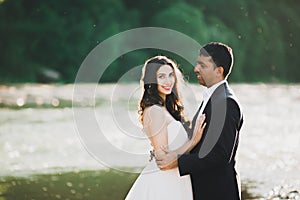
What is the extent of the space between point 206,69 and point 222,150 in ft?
1.72

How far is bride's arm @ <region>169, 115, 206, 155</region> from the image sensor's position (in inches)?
171

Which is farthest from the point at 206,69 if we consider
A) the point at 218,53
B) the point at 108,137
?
the point at 108,137

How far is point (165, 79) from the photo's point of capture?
4.57 meters

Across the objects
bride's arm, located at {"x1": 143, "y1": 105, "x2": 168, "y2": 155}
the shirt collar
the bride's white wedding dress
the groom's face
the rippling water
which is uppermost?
the rippling water

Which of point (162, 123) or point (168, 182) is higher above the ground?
point (162, 123)

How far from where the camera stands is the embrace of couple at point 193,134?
429 cm

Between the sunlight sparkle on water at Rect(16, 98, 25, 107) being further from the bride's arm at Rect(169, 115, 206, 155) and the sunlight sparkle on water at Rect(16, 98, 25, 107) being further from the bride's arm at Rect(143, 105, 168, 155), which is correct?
the bride's arm at Rect(169, 115, 206, 155)

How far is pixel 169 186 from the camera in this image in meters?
4.67

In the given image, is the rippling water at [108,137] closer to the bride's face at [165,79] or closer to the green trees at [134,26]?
the bride's face at [165,79]

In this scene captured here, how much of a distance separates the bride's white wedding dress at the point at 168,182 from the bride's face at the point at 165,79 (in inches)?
8.4

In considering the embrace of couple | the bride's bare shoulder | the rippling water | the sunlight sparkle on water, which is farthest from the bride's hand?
the sunlight sparkle on water

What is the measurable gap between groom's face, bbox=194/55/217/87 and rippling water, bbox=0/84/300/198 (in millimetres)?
4810

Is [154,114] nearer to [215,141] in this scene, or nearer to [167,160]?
[167,160]

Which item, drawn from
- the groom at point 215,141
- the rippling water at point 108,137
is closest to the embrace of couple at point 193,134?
the groom at point 215,141
